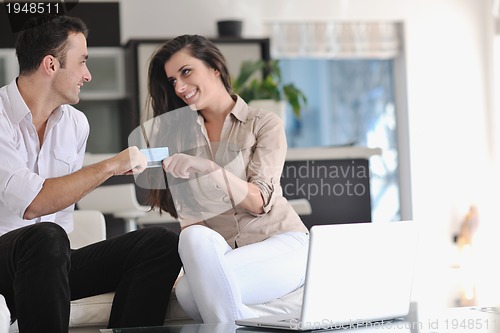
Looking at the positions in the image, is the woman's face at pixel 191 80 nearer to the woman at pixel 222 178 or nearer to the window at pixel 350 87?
the woman at pixel 222 178

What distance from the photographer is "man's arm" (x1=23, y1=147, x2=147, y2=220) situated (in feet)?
6.33

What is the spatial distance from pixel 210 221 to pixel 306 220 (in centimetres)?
131

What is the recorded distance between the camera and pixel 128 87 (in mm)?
6219

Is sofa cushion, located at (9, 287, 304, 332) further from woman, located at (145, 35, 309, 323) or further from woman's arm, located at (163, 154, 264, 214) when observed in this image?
woman's arm, located at (163, 154, 264, 214)

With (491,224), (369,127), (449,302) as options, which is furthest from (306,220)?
(369,127)

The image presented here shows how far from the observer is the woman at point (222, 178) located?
2029mm

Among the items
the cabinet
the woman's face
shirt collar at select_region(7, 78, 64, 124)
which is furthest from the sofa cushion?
the cabinet

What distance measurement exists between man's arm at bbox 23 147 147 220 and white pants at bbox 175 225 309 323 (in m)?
0.21

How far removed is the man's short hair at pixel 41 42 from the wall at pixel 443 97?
439 centimetres

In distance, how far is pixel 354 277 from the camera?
5.35ft

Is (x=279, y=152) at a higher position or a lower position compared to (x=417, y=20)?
lower

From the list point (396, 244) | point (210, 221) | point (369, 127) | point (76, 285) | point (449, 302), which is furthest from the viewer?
point (369, 127)

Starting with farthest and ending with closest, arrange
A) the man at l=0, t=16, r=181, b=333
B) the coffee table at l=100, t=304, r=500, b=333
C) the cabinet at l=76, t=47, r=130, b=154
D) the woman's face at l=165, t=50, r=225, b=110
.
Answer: the cabinet at l=76, t=47, r=130, b=154 → the woman's face at l=165, t=50, r=225, b=110 → the man at l=0, t=16, r=181, b=333 → the coffee table at l=100, t=304, r=500, b=333

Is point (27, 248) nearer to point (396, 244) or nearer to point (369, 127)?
point (396, 244)
